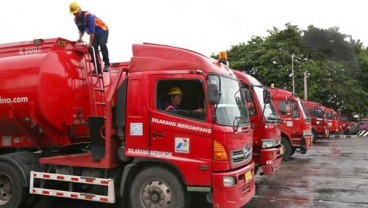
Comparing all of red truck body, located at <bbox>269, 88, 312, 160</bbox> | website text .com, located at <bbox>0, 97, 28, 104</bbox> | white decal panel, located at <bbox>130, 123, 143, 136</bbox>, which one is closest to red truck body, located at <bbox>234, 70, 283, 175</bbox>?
white decal panel, located at <bbox>130, 123, 143, 136</bbox>

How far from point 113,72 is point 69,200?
2.82 meters

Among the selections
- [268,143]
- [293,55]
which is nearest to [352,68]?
[293,55]

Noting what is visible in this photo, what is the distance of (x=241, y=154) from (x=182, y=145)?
946mm

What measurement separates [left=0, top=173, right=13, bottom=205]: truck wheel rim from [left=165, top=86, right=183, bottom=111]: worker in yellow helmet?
3.39 meters

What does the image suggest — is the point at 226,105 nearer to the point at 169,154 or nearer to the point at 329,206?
the point at 169,154

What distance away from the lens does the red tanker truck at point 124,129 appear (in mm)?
6207

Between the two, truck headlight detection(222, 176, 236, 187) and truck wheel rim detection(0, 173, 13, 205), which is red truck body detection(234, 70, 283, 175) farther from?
truck wheel rim detection(0, 173, 13, 205)

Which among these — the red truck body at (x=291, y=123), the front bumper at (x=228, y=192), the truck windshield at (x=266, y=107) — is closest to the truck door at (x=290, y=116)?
the red truck body at (x=291, y=123)

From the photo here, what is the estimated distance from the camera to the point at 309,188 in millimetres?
9828

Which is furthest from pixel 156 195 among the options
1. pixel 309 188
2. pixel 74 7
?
pixel 309 188

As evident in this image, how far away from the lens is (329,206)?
26.0 feet

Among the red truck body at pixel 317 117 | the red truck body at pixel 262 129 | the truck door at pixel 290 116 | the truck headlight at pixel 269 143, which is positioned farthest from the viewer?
the red truck body at pixel 317 117

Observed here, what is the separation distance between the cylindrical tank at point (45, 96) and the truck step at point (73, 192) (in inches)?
29.3

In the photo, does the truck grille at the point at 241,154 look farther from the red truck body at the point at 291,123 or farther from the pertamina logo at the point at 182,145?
the red truck body at the point at 291,123
